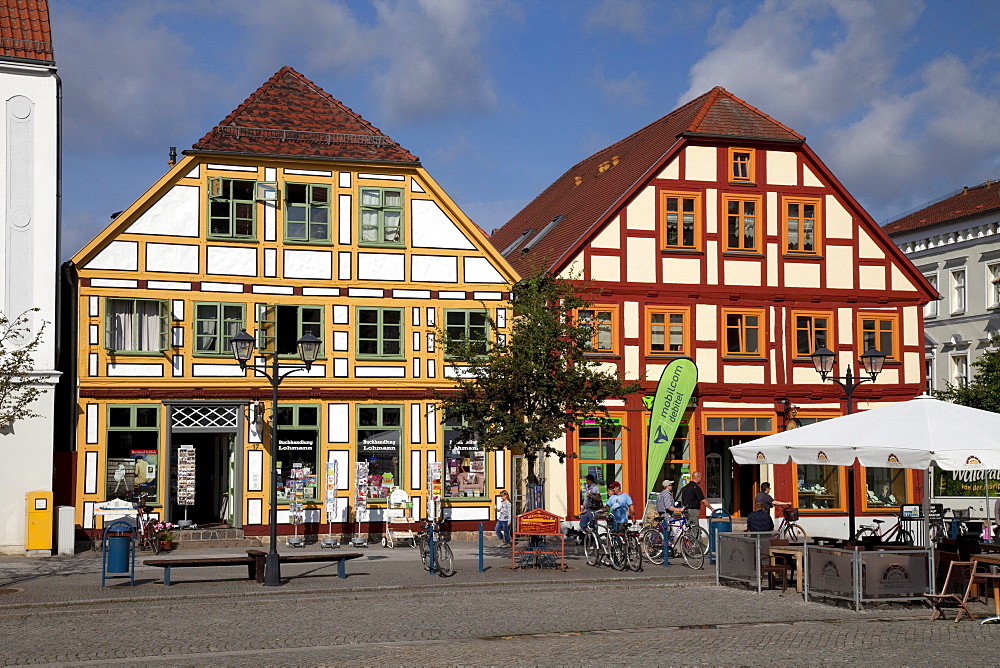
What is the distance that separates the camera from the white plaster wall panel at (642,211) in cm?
3434

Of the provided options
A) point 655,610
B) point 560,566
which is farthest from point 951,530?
point 655,610

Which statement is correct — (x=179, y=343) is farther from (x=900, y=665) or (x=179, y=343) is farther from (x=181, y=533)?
(x=900, y=665)

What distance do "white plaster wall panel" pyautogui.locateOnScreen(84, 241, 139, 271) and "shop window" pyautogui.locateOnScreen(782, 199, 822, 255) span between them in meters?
17.0

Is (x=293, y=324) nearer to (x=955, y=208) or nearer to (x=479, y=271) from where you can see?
(x=479, y=271)

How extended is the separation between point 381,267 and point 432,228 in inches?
62.4

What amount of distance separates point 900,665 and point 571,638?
369 centimetres

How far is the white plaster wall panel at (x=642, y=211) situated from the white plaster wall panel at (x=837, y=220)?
510cm

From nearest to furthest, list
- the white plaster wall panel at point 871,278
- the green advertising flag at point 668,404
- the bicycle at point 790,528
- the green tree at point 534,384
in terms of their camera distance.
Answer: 1. the bicycle at point 790,528
2. the green tree at point 534,384
3. the green advertising flag at point 668,404
4. the white plaster wall panel at point 871,278

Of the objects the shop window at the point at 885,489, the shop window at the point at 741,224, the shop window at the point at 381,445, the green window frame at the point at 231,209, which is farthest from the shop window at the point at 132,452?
the shop window at the point at 885,489

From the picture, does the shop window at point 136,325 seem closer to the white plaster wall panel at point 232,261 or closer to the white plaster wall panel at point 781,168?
the white plaster wall panel at point 232,261

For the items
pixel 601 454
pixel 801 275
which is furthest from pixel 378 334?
pixel 801 275

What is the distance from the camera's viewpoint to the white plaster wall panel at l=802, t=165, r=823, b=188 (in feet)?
118

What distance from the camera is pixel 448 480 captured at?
3150 centimetres

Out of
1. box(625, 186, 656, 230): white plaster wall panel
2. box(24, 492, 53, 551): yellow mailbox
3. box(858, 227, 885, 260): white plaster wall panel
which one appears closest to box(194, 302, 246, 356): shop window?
box(24, 492, 53, 551): yellow mailbox
